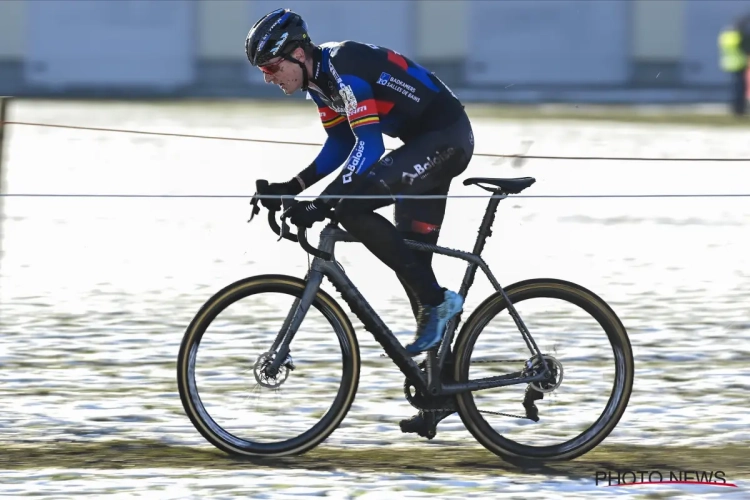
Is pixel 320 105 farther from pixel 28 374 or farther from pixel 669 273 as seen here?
pixel 669 273

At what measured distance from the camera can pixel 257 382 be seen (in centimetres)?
631

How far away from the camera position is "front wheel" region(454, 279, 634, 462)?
6305mm

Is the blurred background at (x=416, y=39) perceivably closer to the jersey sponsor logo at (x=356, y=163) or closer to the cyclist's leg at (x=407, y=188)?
the cyclist's leg at (x=407, y=188)

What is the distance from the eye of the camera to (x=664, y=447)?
21.5ft

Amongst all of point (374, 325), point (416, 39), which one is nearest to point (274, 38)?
point (374, 325)

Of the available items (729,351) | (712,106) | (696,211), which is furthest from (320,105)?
(712,106)

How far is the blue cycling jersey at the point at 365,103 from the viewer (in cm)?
613

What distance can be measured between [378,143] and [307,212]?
356 mm

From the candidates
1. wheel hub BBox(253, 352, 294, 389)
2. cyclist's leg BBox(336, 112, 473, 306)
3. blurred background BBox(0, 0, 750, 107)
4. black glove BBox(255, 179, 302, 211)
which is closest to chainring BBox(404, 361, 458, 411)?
cyclist's leg BBox(336, 112, 473, 306)

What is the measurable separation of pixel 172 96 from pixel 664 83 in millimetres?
13966

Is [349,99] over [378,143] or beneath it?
over

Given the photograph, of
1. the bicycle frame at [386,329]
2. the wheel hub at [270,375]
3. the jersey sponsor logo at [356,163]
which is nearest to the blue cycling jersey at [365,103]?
the jersey sponsor logo at [356,163]

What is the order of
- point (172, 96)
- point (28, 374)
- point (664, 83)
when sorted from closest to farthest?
1. point (28, 374)
2. point (172, 96)
3. point (664, 83)

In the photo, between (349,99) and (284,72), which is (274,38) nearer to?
(284,72)
